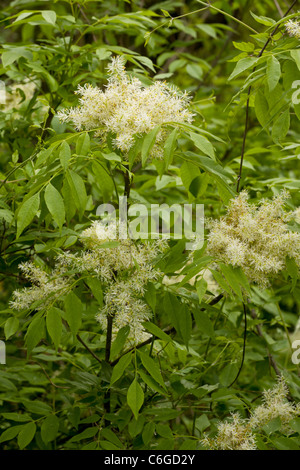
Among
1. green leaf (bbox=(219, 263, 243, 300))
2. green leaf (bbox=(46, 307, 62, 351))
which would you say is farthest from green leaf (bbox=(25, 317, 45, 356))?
green leaf (bbox=(219, 263, 243, 300))

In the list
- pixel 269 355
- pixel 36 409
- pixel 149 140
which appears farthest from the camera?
pixel 269 355

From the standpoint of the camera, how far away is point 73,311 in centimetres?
139

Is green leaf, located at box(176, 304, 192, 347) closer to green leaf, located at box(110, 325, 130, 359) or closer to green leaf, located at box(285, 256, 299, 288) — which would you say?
green leaf, located at box(110, 325, 130, 359)

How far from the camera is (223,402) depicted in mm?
1665

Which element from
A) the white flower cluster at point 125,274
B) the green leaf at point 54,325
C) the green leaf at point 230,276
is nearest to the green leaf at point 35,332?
the green leaf at point 54,325

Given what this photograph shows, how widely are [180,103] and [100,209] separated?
63 cm

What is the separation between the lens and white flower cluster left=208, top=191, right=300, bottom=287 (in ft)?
4.59

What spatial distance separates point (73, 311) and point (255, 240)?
0.52m

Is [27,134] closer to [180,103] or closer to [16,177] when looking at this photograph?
[16,177]

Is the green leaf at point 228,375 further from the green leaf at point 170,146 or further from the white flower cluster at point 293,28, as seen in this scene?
the white flower cluster at point 293,28

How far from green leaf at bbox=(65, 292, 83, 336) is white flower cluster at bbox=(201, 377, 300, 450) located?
455 mm

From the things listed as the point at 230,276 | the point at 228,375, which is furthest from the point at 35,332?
the point at 228,375

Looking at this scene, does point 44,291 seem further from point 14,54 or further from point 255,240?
point 14,54
